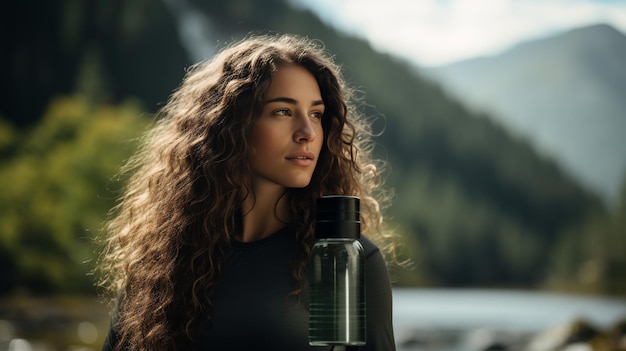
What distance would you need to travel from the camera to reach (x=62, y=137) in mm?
34750

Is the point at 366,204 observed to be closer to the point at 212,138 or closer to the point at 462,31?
the point at 212,138

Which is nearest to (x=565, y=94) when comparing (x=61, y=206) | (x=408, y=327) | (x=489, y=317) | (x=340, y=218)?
(x=489, y=317)

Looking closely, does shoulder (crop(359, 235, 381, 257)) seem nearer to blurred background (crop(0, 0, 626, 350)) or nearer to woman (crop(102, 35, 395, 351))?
woman (crop(102, 35, 395, 351))

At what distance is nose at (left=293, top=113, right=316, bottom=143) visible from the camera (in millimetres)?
1966

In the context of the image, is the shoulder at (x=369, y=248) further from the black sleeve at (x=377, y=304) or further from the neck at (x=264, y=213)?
the neck at (x=264, y=213)

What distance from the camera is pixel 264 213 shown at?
7.28 ft

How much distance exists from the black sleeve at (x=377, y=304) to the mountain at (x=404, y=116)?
36.1 m

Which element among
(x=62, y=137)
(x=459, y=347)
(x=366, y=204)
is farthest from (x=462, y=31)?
(x=366, y=204)

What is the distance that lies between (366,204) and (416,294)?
47483 millimetres

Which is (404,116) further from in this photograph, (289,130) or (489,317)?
(289,130)

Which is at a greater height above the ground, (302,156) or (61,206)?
(61,206)

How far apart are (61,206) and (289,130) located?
28.0 m

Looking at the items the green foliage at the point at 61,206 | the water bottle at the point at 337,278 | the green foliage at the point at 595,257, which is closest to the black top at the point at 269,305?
the water bottle at the point at 337,278

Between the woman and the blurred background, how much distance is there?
1275 centimetres
